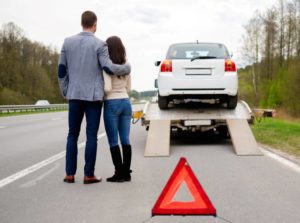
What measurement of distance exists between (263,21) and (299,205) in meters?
55.0

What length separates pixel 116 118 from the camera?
6395 millimetres

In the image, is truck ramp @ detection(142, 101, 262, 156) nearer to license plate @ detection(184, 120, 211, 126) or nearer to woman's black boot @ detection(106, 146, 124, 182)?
license plate @ detection(184, 120, 211, 126)

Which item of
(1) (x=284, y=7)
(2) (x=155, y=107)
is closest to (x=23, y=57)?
(1) (x=284, y=7)

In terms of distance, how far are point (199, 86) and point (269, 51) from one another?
49.5m

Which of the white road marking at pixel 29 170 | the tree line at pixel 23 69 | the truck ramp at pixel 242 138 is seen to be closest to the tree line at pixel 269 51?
the tree line at pixel 23 69

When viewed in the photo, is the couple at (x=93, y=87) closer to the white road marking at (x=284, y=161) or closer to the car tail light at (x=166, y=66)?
the white road marking at (x=284, y=161)

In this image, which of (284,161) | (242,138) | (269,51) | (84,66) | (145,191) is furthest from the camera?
(269,51)

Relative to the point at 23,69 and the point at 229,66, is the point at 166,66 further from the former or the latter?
the point at 23,69

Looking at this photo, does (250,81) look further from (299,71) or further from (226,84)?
(226,84)

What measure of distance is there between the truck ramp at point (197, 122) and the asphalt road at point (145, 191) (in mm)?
330

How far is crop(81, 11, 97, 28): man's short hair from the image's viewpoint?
6.15 metres

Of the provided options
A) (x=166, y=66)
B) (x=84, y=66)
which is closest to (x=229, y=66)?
(x=166, y=66)

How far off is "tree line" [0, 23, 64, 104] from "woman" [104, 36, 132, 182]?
5373 cm

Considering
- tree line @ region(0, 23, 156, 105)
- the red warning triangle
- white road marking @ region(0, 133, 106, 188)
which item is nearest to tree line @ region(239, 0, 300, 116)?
tree line @ region(0, 23, 156, 105)
